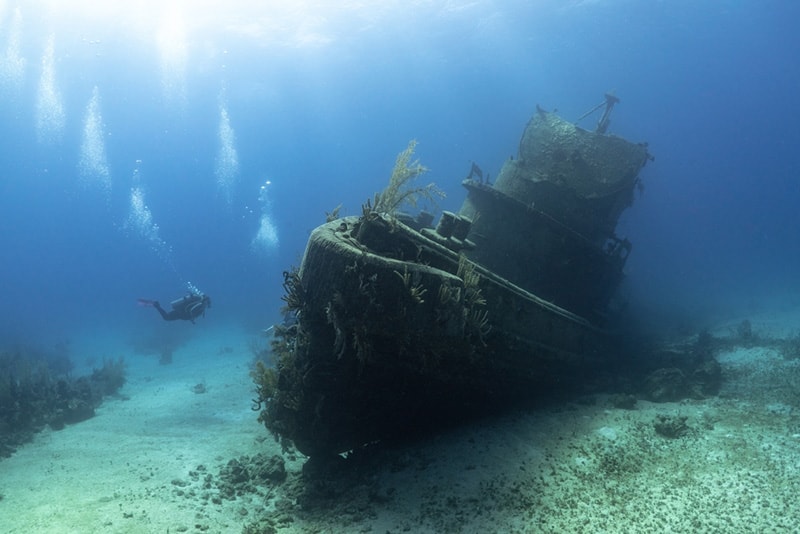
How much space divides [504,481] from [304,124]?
369 ft

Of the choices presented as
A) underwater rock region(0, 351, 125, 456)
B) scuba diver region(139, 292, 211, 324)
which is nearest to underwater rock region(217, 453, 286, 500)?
underwater rock region(0, 351, 125, 456)

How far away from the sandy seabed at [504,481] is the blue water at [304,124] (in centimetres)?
396

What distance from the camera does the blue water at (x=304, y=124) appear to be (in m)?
47.7

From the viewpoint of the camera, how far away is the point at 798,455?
5.97 metres

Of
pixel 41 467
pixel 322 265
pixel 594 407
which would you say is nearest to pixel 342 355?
pixel 322 265

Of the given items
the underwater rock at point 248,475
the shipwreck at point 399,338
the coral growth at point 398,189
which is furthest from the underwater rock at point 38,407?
the coral growth at point 398,189

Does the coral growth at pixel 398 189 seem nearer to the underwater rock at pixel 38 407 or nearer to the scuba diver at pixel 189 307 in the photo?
the underwater rock at pixel 38 407

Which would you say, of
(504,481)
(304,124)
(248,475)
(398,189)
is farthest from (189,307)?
(304,124)

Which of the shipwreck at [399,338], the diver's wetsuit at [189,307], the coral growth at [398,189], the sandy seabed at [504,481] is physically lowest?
the sandy seabed at [504,481]

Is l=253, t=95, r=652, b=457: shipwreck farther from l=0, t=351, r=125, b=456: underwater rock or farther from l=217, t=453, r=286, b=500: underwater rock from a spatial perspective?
l=0, t=351, r=125, b=456: underwater rock

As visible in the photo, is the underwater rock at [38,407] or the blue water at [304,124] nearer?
the underwater rock at [38,407]

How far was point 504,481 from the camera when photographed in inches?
217

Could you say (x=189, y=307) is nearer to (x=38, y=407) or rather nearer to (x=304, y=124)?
(x=38, y=407)

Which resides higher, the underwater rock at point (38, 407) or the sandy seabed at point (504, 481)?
the underwater rock at point (38, 407)
